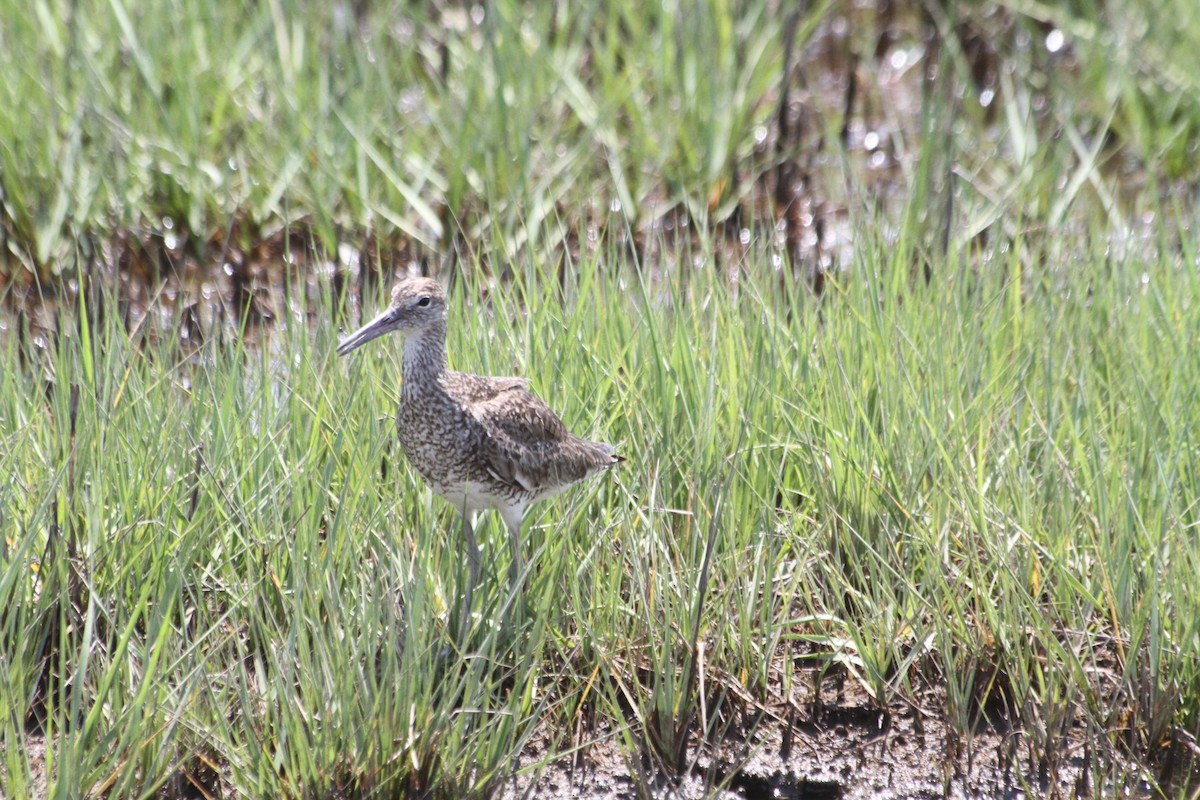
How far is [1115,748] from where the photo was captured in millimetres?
3561

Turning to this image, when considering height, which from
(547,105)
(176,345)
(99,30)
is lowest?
(176,345)

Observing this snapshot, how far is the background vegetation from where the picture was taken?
11.0 ft

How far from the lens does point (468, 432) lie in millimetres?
3559

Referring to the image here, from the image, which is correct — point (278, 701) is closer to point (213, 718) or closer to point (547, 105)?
point (213, 718)

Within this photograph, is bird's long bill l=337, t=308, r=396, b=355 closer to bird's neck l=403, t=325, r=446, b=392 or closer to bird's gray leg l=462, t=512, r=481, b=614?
bird's neck l=403, t=325, r=446, b=392

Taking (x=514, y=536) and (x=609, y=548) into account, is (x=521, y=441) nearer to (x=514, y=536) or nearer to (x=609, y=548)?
(x=514, y=536)

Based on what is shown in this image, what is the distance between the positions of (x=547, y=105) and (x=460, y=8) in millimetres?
1316

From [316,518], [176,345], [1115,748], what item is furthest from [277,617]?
[1115,748]

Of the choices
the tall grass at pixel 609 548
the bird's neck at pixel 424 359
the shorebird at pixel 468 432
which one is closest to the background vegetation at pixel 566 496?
the tall grass at pixel 609 548

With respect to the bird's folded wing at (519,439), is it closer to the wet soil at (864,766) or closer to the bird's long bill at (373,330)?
the bird's long bill at (373,330)

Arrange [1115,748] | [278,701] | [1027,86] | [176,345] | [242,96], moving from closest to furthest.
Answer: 1. [278,701]
2. [1115,748]
3. [176,345]
4. [242,96]
5. [1027,86]

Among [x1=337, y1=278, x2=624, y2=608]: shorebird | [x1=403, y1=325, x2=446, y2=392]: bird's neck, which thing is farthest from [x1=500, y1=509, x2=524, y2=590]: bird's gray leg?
[x1=403, y1=325, x2=446, y2=392]: bird's neck

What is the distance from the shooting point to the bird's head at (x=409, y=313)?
11.8 ft

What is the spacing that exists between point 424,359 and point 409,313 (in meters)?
0.12
